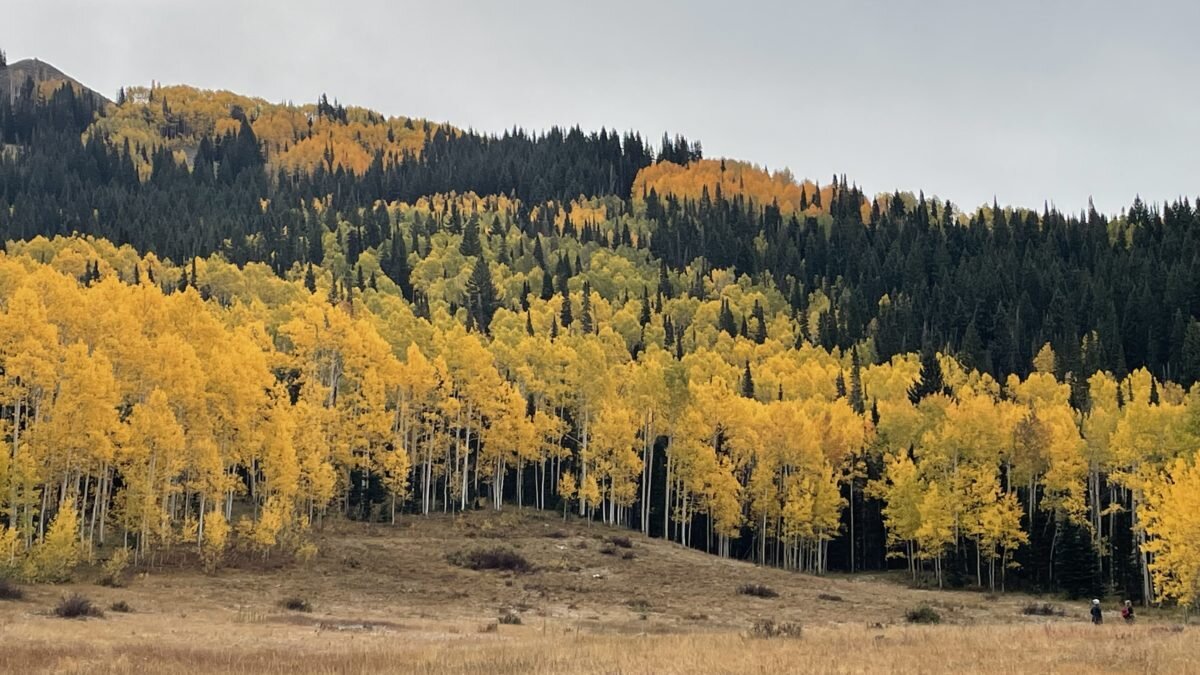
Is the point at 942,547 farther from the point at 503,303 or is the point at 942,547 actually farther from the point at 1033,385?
the point at 503,303

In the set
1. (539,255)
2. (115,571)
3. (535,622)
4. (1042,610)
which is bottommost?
(1042,610)

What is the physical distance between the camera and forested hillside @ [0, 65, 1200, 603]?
57.6m

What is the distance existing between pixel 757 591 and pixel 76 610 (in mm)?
36697

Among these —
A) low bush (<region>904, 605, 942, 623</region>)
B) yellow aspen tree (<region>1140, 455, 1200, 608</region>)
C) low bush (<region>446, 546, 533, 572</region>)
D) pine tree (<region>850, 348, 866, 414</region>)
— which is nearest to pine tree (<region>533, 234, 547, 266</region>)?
pine tree (<region>850, 348, 866, 414</region>)

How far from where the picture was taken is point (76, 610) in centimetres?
3700

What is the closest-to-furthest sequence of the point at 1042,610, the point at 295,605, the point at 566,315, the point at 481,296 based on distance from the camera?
the point at 295,605, the point at 1042,610, the point at 566,315, the point at 481,296

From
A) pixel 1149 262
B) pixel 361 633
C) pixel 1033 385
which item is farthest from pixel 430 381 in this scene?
pixel 1149 262

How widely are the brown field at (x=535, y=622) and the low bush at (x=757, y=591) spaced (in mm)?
704

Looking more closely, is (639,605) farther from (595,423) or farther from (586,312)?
(586,312)

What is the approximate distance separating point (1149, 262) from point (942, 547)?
106602 mm

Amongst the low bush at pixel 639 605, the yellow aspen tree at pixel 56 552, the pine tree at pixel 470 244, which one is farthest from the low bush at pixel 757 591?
the pine tree at pixel 470 244

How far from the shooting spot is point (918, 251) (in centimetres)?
19088

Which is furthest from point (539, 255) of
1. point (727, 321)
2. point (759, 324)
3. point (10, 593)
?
point (10, 593)

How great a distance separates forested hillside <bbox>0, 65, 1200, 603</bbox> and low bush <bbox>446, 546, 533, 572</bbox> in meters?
10.1
